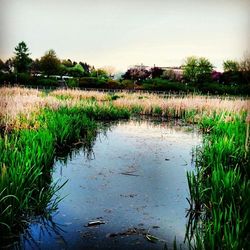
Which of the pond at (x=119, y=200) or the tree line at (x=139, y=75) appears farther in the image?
the tree line at (x=139, y=75)

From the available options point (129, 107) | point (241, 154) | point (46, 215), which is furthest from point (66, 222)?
point (129, 107)

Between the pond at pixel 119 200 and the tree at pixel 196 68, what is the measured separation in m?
33.5

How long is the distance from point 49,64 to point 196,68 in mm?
16370

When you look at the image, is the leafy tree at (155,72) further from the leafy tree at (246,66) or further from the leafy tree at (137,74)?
the leafy tree at (246,66)

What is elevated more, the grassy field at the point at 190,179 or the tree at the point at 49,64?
the tree at the point at 49,64

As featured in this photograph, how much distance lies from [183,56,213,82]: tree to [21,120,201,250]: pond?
110 ft

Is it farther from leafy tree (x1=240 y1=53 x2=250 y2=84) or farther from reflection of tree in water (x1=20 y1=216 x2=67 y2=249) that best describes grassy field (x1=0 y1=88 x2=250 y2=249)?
leafy tree (x1=240 y1=53 x2=250 y2=84)

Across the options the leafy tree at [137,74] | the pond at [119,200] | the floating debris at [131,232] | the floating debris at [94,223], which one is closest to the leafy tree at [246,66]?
the pond at [119,200]

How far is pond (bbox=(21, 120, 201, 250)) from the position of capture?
10.0ft

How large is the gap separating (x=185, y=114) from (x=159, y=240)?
9228mm

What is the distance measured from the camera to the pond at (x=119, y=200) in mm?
3061

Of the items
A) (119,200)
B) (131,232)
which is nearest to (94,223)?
(131,232)

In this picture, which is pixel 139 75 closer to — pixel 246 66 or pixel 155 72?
pixel 155 72

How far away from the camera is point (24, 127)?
643 cm
